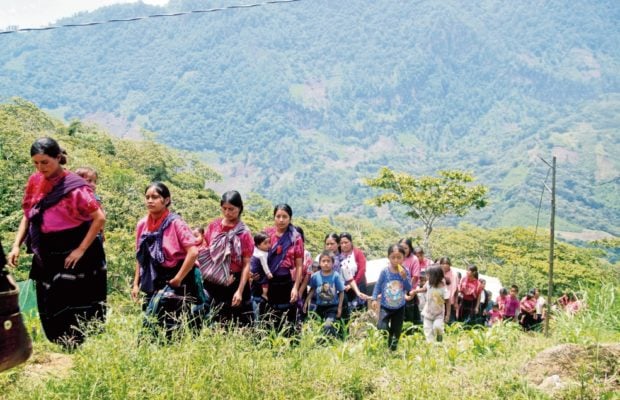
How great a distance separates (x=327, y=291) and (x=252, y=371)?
8.46 feet

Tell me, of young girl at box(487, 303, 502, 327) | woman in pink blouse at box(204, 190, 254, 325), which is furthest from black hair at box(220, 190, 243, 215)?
young girl at box(487, 303, 502, 327)

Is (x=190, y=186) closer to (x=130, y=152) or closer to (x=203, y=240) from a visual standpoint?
(x=130, y=152)

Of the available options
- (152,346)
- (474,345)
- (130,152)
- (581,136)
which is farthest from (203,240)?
(581,136)

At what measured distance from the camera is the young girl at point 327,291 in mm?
5797

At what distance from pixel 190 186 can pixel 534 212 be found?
10173 cm

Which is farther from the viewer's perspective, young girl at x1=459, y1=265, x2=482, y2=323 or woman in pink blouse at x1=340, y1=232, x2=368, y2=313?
young girl at x1=459, y1=265, x2=482, y2=323

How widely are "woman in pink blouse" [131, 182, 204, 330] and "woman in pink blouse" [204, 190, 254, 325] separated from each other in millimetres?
447

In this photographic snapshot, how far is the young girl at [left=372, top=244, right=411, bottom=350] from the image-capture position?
575 centimetres

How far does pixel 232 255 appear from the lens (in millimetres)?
4449

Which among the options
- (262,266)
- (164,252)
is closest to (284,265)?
(262,266)

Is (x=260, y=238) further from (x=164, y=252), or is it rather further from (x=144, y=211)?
(x=144, y=211)

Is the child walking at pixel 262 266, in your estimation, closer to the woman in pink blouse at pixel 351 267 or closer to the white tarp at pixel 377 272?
the woman in pink blouse at pixel 351 267

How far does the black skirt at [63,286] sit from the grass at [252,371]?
24cm

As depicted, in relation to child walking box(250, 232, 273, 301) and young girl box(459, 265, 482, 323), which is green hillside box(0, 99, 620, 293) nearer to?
child walking box(250, 232, 273, 301)
